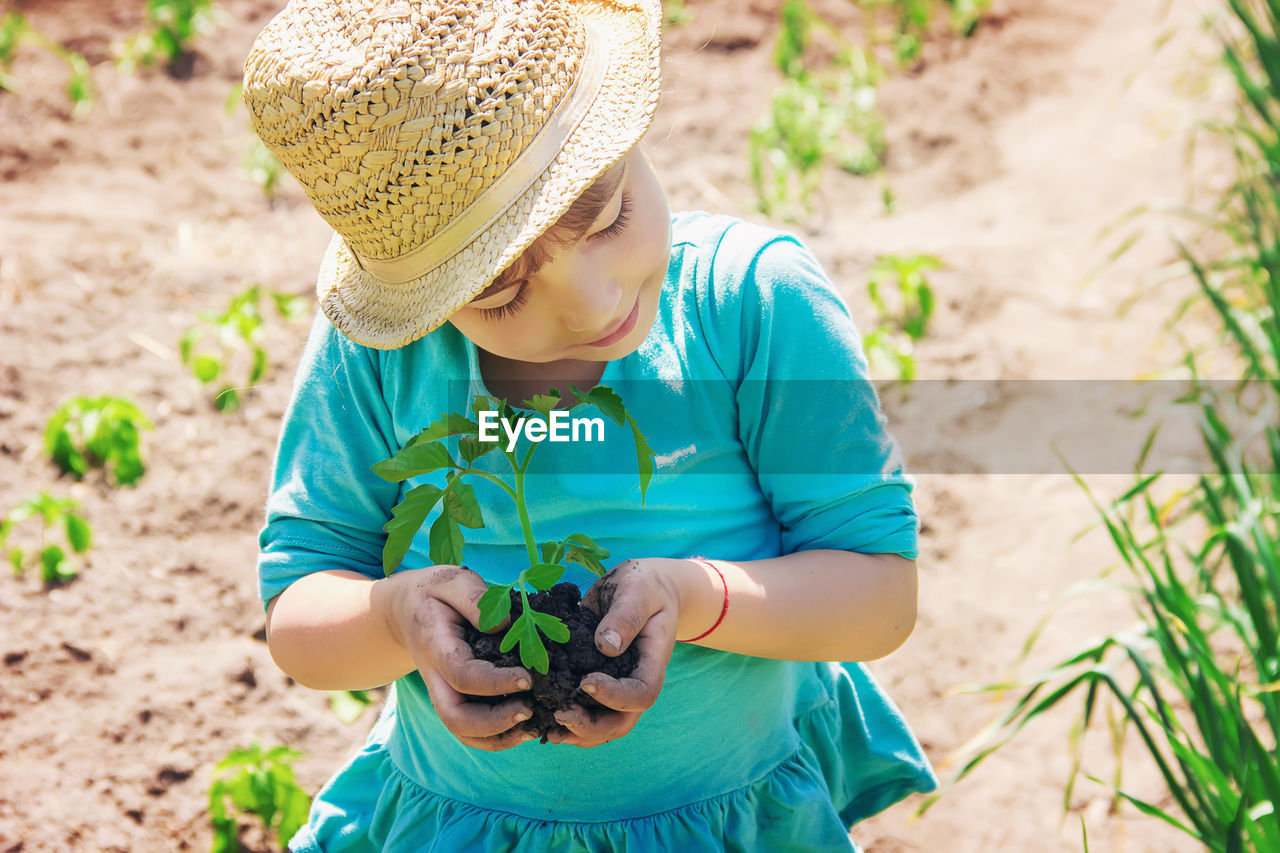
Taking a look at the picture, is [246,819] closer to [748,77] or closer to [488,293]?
[488,293]

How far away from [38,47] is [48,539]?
2.82 metres

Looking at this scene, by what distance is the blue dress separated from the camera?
4.31 feet

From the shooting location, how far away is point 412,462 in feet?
3.65

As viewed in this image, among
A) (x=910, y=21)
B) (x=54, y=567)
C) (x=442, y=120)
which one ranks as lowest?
(x=54, y=567)

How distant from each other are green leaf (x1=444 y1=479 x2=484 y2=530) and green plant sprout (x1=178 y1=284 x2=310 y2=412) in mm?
2044

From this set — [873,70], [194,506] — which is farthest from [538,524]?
[873,70]

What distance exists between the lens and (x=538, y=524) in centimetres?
136

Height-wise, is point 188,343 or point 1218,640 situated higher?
point 188,343

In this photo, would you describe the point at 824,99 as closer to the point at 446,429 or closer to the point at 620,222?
the point at 620,222

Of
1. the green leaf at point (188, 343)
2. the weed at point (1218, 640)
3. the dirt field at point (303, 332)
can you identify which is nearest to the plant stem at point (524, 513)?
the dirt field at point (303, 332)

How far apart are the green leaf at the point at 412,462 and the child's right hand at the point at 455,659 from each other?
119mm

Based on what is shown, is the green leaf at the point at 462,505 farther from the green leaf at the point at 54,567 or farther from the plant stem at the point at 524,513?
the green leaf at the point at 54,567

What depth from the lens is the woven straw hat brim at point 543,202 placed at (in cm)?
101

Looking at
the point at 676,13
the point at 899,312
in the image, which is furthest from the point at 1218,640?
the point at 676,13
